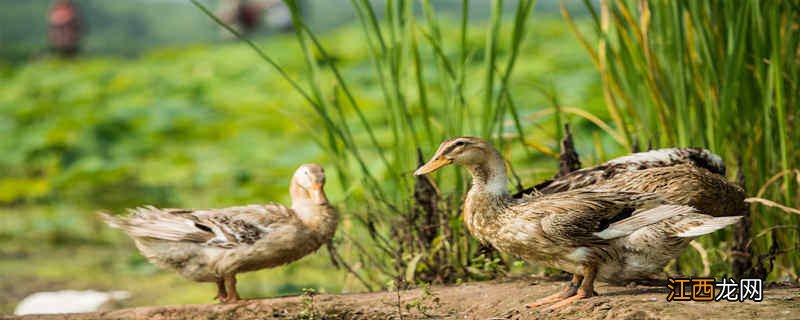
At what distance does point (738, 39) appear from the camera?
307 cm

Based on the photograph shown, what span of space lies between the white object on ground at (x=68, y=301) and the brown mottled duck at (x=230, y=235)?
1833 mm

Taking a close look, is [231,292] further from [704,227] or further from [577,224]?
[704,227]

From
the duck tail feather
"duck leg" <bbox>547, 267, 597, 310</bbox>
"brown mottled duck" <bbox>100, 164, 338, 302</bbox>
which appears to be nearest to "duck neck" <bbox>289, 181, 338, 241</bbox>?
"brown mottled duck" <bbox>100, 164, 338, 302</bbox>

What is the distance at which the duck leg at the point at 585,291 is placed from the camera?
2.50 meters

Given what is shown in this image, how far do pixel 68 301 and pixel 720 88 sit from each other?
3389 millimetres

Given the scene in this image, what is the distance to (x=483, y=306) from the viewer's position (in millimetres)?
2719

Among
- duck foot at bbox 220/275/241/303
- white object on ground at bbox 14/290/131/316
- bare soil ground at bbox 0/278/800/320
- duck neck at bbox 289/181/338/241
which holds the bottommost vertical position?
bare soil ground at bbox 0/278/800/320

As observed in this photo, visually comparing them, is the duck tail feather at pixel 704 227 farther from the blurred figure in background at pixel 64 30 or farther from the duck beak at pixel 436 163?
the blurred figure in background at pixel 64 30

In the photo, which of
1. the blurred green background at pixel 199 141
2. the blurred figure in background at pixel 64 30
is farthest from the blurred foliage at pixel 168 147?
the blurred figure in background at pixel 64 30

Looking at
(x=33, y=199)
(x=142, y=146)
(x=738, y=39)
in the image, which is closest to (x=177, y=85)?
(x=142, y=146)

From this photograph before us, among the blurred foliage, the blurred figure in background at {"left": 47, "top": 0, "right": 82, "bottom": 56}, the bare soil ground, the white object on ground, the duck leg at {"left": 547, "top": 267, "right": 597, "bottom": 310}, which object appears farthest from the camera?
the blurred figure in background at {"left": 47, "top": 0, "right": 82, "bottom": 56}

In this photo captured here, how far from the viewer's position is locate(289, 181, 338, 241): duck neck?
2.93m

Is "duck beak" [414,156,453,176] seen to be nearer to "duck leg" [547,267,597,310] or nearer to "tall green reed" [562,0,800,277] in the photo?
"duck leg" [547,267,597,310]

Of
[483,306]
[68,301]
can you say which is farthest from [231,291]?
[68,301]
